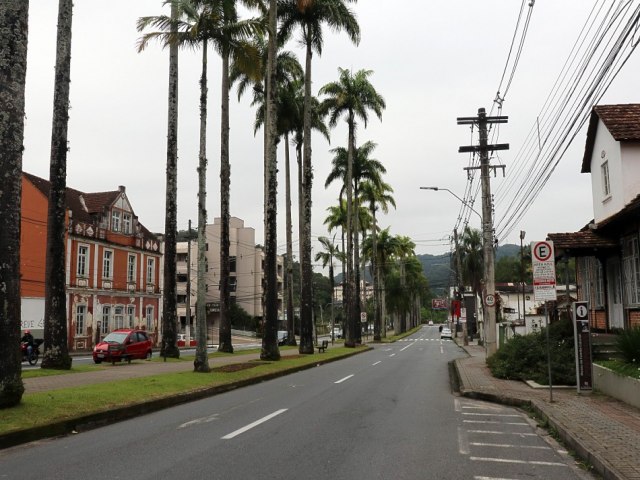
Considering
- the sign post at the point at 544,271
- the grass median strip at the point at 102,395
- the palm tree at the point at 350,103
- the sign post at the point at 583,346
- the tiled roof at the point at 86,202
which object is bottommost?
the grass median strip at the point at 102,395

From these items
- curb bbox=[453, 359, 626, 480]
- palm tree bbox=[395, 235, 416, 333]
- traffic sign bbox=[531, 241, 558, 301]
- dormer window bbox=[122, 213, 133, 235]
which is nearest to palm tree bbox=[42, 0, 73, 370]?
curb bbox=[453, 359, 626, 480]

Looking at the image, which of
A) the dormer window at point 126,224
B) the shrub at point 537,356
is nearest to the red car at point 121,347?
the shrub at point 537,356

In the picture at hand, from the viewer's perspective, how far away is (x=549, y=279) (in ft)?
39.7

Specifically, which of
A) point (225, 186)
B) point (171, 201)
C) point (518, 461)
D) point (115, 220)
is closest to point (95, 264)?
point (115, 220)

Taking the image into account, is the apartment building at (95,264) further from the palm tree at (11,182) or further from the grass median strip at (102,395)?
the palm tree at (11,182)

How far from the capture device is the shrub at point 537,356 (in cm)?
1599

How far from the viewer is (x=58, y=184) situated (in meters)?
18.2

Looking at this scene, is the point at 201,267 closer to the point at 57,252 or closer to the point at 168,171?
the point at 57,252

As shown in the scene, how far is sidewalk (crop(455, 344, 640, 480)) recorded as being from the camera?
6.95 metres

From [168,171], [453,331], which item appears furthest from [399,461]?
[453,331]

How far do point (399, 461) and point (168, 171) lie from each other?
21.1 m

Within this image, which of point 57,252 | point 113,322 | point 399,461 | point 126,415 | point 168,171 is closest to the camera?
point 399,461

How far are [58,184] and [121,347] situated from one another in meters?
9.92

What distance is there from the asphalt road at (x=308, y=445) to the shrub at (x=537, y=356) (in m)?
3.98
